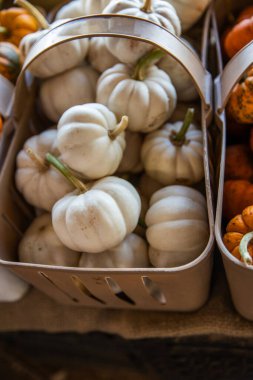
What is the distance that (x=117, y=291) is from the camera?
75cm

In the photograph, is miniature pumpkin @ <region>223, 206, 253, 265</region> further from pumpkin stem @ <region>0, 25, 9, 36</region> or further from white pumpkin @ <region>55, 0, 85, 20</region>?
pumpkin stem @ <region>0, 25, 9, 36</region>

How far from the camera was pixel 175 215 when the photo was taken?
70cm

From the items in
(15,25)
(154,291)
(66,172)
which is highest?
(15,25)

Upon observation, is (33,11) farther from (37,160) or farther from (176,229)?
(176,229)

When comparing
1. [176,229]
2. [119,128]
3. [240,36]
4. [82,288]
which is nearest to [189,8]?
[240,36]

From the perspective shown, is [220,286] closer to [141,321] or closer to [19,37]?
[141,321]

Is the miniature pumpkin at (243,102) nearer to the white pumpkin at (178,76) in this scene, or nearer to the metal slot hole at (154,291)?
the white pumpkin at (178,76)

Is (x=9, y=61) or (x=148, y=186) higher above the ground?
(x=9, y=61)

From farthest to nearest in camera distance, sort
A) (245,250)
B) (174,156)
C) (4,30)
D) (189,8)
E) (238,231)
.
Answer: (4,30), (189,8), (174,156), (238,231), (245,250)

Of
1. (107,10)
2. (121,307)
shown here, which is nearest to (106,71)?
(107,10)

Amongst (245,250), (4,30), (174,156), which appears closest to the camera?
(245,250)

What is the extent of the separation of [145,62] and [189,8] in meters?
0.20

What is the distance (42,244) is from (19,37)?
1.68 ft

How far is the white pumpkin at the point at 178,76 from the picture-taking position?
85cm
